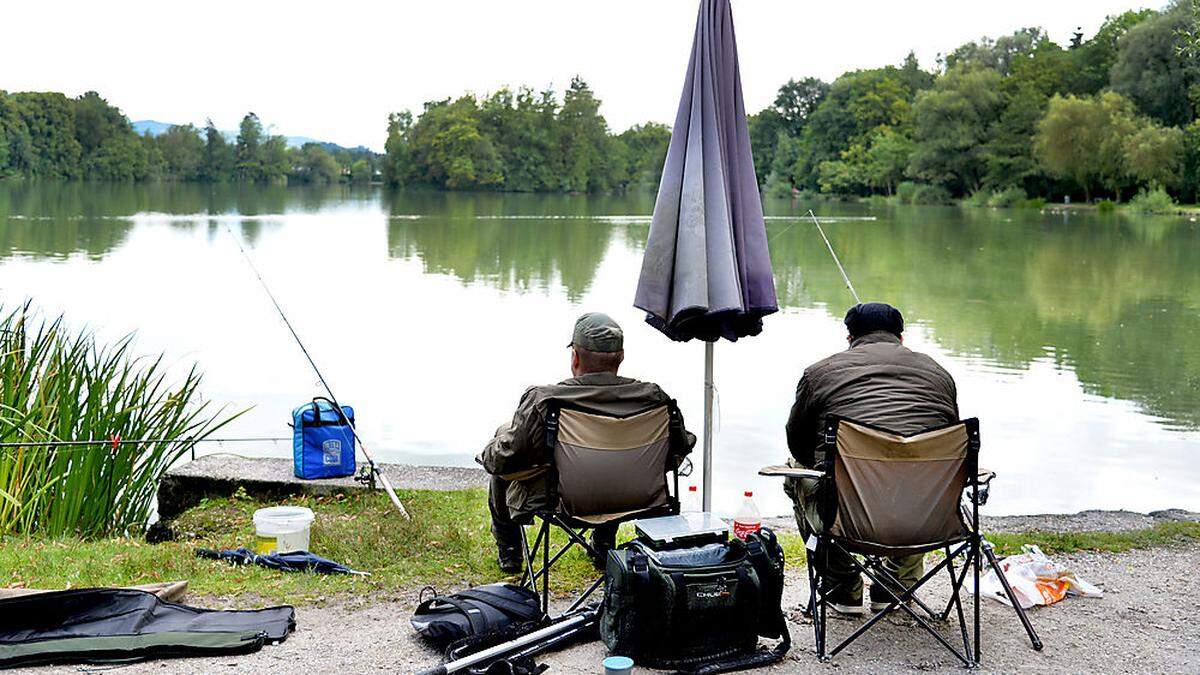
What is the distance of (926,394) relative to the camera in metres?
3.59

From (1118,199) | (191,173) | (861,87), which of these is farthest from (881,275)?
(191,173)

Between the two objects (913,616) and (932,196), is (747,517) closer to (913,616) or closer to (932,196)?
(913,616)

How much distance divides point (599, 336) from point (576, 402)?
0.80 feet

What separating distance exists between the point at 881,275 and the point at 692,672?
62.2ft

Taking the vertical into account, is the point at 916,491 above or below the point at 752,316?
below

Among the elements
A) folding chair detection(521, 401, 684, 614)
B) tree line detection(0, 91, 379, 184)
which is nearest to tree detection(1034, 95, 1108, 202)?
folding chair detection(521, 401, 684, 614)

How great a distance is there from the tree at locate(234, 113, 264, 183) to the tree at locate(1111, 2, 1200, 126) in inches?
2534

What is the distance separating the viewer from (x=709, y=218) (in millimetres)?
3965

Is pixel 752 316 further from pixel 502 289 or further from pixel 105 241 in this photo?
pixel 105 241

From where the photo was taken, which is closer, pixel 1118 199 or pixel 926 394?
pixel 926 394

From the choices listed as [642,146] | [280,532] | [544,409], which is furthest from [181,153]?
[544,409]

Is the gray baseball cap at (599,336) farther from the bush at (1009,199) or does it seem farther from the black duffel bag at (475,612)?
the bush at (1009,199)

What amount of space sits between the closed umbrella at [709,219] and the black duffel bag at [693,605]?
2.75 ft

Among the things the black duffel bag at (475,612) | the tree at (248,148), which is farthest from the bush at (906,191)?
the black duffel bag at (475,612)
